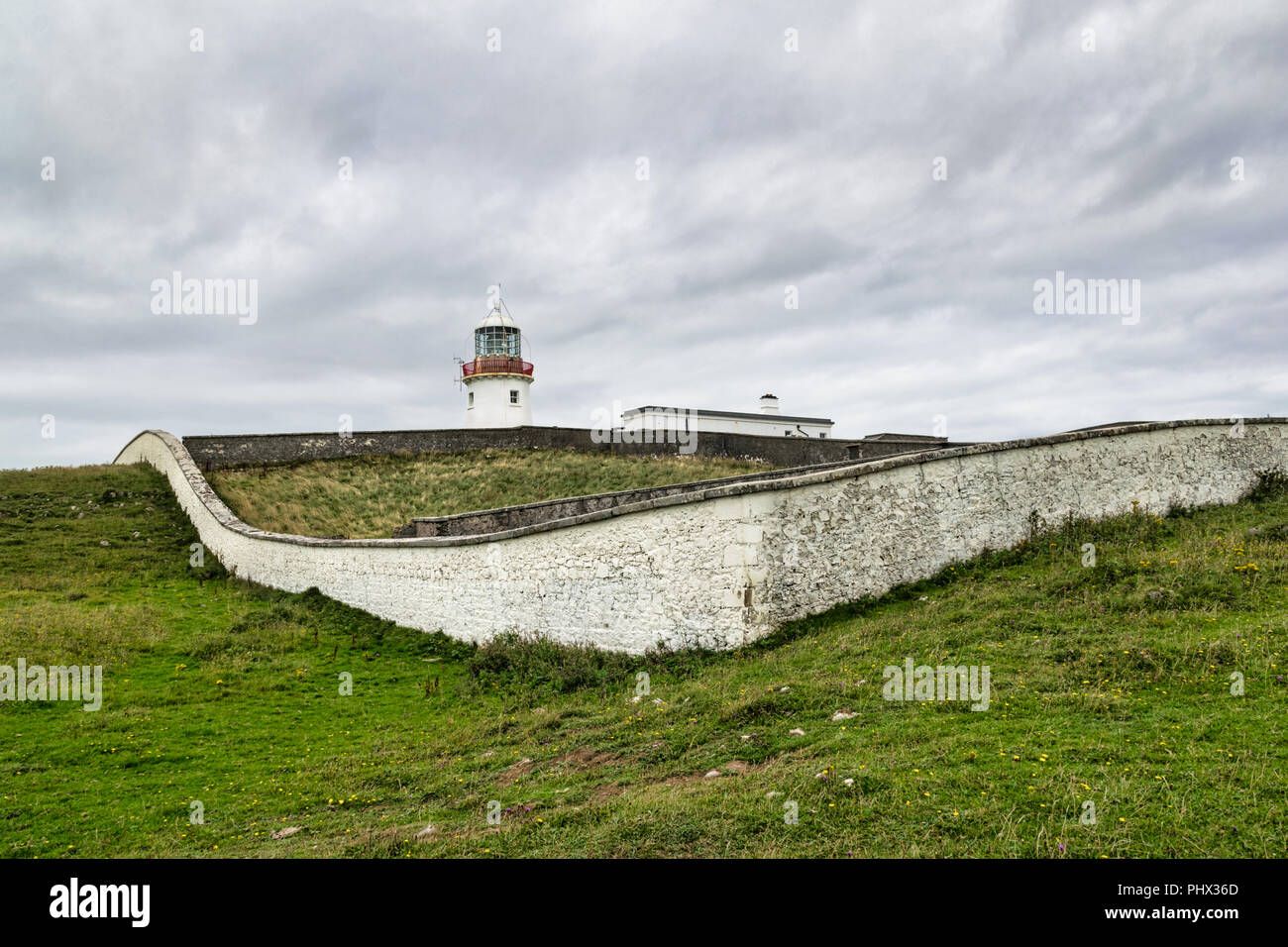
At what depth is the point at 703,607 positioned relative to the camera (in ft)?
35.3

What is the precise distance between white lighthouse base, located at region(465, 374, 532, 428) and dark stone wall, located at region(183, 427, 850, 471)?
13.4ft

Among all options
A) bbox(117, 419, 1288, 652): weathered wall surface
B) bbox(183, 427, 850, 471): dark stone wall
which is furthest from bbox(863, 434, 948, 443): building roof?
bbox(117, 419, 1288, 652): weathered wall surface

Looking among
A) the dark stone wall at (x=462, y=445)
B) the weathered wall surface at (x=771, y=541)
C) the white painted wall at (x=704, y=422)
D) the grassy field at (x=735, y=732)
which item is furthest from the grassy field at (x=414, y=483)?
the grassy field at (x=735, y=732)

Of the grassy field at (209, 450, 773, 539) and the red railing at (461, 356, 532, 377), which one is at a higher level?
the red railing at (461, 356, 532, 377)

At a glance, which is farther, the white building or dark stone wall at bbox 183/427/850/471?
the white building

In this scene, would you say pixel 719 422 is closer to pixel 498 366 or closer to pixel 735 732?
pixel 498 366

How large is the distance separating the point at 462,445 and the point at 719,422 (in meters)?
17.9

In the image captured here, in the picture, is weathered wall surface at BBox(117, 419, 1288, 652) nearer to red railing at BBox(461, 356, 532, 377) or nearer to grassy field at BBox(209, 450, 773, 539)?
grassy field at BBox(209, 450, 773, 539)

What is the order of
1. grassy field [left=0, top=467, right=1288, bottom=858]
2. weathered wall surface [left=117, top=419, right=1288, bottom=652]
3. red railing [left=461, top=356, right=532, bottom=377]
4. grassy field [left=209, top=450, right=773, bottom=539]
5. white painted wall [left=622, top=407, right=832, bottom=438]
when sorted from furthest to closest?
white painted wall [left=622, top=407, right=832, bottom=438], red railing [left=461, top=356, right=532, bottom=377], grassy field [left=209, top=450, right=773, bottom=539], weathered wall surface [left=117, top=419, right=1288, bottom=652], grassy field [left=0, top=467, right=1288, bottom=858]

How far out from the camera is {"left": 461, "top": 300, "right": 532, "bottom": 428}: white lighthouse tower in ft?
143

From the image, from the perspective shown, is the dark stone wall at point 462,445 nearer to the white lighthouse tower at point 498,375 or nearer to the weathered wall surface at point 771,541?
the white lighthouse tower at point 498,375

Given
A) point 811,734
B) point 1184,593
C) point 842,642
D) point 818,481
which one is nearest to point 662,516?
point 818,481

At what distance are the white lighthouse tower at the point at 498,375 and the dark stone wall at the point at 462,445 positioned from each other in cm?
421
